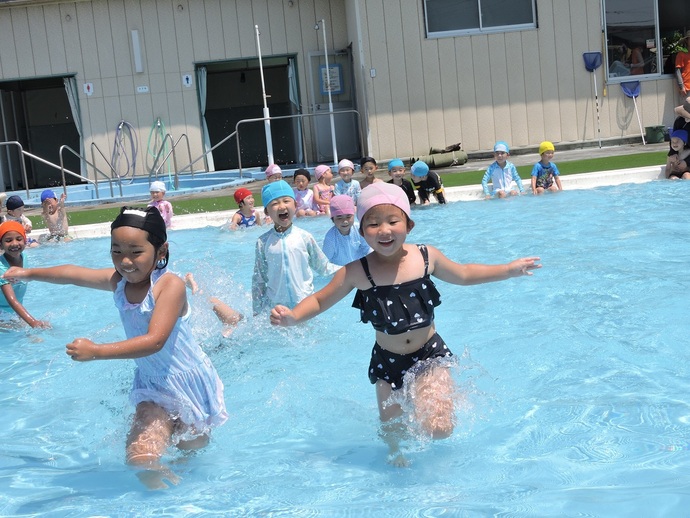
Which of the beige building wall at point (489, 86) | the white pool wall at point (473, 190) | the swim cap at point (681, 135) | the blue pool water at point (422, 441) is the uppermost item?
the beige building wall at point (489, 86)

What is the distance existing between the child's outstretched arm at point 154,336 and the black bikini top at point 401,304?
94 cm

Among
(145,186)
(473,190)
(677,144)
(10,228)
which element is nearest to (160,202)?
(473,190)

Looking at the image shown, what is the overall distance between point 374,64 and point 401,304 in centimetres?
1414

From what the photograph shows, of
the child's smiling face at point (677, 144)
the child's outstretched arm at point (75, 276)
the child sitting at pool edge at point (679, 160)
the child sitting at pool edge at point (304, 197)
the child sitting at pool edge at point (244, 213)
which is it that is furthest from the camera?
the child sitting at pool edge at point (679, 160)

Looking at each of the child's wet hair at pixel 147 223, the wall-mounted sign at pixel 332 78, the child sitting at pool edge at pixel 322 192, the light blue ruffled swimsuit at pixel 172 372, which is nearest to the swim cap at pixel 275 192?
the light blue ruffled swimsuit at pixel 172 372

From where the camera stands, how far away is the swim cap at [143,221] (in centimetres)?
383

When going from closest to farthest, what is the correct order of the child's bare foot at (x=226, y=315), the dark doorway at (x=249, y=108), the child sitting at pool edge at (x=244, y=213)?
the child's bare foot at (x=226, y=315), the child sitting at pool edge at (x=244, y=213), the dark doorway at (x=249, y=108)

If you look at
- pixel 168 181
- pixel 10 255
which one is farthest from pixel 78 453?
pixel 168 181

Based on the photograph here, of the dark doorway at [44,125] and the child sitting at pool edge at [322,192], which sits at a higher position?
the dark doorway at [44,125]

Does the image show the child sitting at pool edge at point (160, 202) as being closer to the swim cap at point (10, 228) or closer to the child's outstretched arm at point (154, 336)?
the swim cap at point (10, 228)

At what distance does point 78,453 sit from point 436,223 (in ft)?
24.4

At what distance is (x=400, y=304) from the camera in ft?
13.8

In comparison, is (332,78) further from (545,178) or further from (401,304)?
(401,304)

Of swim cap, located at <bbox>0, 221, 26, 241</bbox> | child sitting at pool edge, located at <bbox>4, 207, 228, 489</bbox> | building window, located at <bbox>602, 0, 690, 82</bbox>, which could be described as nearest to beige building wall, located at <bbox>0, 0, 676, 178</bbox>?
building window, located at <bbox>602, 0, 690, 82</bbox>
